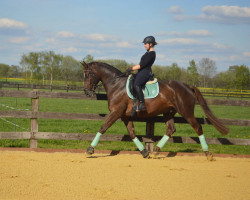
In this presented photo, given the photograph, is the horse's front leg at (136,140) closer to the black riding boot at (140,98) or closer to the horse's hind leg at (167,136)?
the horse's hind leg at (167,136)

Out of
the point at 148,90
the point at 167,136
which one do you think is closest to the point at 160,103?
the point at 148,90

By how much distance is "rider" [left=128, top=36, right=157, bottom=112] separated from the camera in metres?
7.88

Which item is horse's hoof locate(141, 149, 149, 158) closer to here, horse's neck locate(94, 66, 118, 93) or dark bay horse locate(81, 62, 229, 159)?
dark bay horse locate(81, 62, 229, 159)

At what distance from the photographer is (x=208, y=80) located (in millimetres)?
72188

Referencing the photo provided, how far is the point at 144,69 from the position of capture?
7957 mm

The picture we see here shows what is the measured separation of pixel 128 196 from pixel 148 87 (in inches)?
147

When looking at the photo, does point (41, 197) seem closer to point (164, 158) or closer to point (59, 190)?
point (59, 190)

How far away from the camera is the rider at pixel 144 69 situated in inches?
310

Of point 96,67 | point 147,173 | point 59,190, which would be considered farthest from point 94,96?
point 59,190

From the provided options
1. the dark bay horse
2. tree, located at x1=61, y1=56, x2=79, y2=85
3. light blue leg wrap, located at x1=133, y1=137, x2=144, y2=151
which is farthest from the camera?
tree, located at x1=61, y1=56, x2=79, y2=85

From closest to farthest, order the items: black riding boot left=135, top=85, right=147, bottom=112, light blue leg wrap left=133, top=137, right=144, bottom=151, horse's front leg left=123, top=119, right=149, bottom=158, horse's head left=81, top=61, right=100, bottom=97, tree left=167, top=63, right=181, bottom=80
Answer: black riding boot left=135, top=85, right=147, bottom=112 < horse's front leg left=123, top=119, right=149, bottom=158 < light blue leg wrap left=133, top=137, right=144, bottom=151 < horse's head left=81, top=61, right=100, bottom=97 < tree left=167, top=63, right=181, bottom=80

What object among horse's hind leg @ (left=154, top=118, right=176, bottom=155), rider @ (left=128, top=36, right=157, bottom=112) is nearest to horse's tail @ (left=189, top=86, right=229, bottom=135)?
horse's hind leg @ (left=154, top=118, right=176, bottom=155)

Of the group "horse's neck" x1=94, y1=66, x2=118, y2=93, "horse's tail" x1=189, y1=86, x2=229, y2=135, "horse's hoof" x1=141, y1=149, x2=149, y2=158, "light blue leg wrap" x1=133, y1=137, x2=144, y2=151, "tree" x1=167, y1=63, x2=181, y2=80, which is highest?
"tree" x1=167, y1=63, x2=181, y2=80

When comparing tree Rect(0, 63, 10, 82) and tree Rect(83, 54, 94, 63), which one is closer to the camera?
tree Rect(83, 54, 94, 63)
